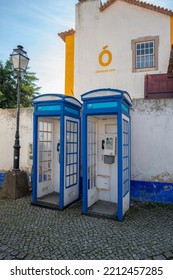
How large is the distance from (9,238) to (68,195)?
1930 millimetres

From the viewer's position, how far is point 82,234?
11.9 feet

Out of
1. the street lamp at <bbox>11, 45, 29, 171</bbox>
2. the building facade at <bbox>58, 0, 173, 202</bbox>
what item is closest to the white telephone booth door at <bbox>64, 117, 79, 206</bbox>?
the street lamp at <bbox>11, 45, 29, 171</bbox>

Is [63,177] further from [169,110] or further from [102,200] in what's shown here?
[169,110]

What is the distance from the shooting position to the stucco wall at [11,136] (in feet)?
22.5

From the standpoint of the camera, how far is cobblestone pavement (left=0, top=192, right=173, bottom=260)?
9.91 ft

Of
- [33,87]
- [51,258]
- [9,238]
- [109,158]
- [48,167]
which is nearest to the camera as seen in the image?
[51,258]

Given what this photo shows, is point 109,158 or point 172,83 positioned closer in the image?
point 109,158

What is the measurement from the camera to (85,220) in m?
4.26

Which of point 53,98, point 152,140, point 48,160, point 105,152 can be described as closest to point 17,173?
point 48,160

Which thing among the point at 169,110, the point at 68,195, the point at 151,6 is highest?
the point at 151,6

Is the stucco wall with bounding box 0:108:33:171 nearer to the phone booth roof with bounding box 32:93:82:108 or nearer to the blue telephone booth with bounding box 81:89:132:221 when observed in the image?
the phone booth roof with bounding box 32:93:82:108

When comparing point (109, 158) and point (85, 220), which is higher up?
point (109, 158)

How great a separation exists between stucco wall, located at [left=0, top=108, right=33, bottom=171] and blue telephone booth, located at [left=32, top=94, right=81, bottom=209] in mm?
1197

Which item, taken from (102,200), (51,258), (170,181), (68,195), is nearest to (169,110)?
(170,181)
